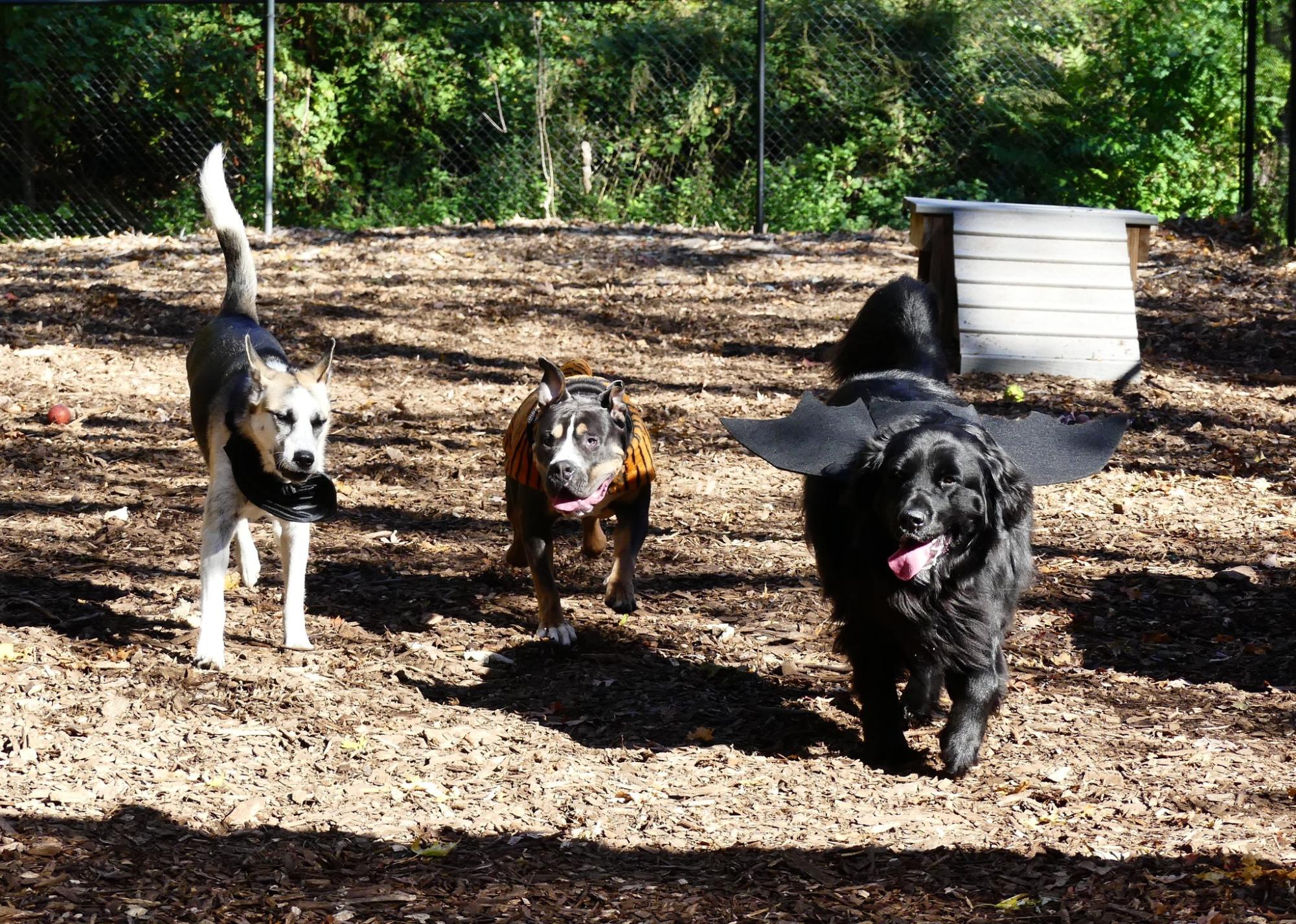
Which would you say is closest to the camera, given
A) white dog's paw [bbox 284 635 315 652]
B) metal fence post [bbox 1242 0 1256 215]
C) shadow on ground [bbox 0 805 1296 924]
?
shadow on ground [bbox 0 805 1296 924]

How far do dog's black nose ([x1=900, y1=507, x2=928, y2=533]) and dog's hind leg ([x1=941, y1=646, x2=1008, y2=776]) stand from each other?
0.63 meters

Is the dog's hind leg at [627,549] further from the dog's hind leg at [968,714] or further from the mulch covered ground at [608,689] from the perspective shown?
the dog's hind leg at [968,714]

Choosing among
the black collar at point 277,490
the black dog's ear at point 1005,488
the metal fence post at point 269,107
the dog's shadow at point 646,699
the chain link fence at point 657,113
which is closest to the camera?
the black dog's ear at point 1005,488

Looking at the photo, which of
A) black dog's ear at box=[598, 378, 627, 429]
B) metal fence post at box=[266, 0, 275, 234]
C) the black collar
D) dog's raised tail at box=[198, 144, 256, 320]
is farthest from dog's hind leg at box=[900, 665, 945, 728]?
metal fence post at box=[266, 0, 275, 234]

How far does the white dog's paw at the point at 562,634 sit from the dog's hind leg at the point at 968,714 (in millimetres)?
1615

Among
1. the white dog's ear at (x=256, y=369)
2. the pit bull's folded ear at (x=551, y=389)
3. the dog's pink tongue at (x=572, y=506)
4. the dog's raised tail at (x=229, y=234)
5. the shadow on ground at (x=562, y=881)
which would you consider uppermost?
the dog's raised tail at (x=229, y=234)

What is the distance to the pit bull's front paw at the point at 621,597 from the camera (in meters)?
5.62

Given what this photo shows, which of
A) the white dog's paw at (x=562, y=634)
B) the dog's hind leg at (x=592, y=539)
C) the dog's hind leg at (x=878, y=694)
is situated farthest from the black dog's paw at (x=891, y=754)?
the dog's hind leg at (x=592, y=539)

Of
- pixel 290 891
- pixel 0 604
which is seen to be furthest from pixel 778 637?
pixel 0 604

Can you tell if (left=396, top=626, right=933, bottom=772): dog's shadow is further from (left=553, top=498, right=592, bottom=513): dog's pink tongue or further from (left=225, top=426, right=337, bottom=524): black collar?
(left=225, top=426, right=337, bottom=524): black collar

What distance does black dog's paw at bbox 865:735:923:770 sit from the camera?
442 cm

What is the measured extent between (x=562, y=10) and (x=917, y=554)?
13618 mm

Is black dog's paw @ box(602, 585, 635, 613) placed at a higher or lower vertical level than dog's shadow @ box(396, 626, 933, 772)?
higher

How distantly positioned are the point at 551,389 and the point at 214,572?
4.70ft
